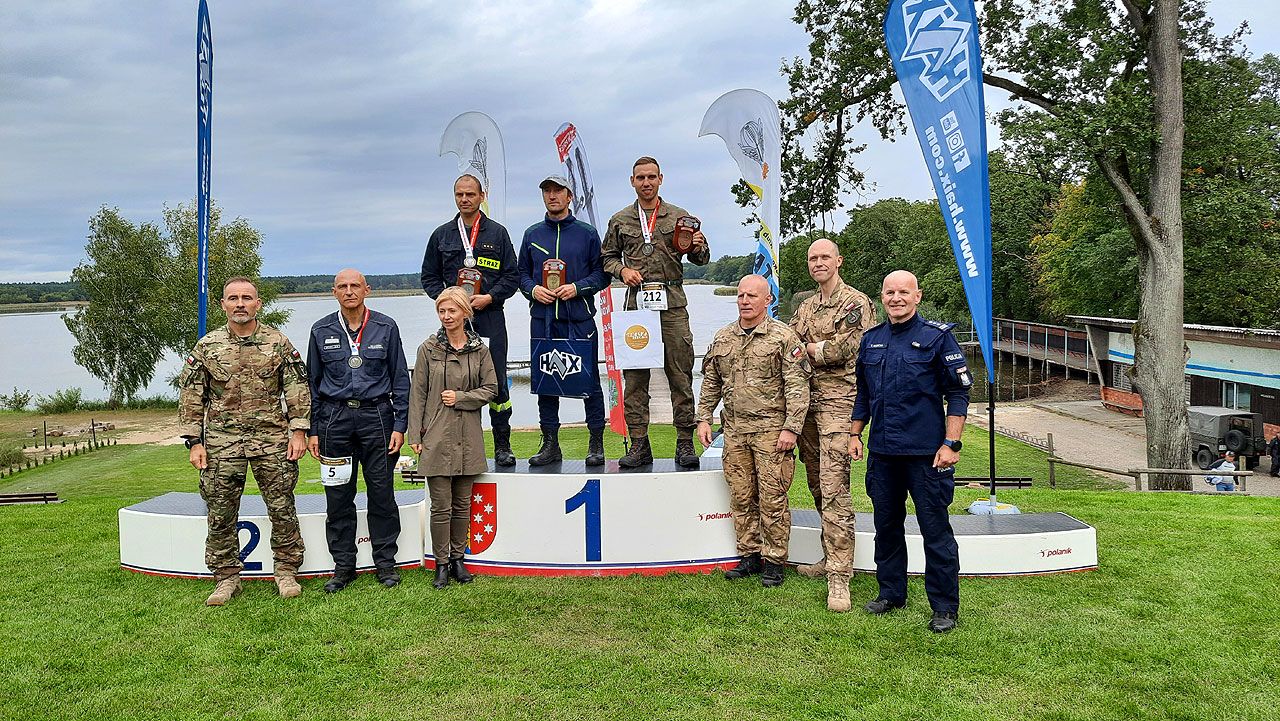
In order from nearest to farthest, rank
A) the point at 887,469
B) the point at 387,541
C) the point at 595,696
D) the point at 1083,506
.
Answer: the point at 595,696, the point at 887,469, the point at 387,541, the point at 1083,506

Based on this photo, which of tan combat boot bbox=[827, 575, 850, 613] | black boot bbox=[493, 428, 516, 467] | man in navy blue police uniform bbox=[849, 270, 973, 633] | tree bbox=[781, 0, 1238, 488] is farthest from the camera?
tree bbox=[781, 0, 1238, 488]

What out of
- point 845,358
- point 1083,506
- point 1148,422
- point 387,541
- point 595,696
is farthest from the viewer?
point 1148,422

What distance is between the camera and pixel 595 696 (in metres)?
3.51

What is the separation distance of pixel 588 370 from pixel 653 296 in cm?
68

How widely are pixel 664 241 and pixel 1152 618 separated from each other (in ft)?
11.8

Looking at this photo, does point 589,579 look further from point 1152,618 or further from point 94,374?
point 94,374

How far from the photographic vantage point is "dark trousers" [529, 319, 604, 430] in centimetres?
536

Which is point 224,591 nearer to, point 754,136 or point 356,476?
point 356,476

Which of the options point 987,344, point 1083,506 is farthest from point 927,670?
point 1083,506

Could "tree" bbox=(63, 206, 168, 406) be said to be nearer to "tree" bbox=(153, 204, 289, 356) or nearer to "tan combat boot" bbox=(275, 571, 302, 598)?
"tree" bbox=(153, 204, 289, 356)

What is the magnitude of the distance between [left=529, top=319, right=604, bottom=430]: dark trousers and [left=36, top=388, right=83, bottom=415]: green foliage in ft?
122

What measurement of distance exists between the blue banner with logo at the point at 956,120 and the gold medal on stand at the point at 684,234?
186cm

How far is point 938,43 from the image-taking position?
589cm

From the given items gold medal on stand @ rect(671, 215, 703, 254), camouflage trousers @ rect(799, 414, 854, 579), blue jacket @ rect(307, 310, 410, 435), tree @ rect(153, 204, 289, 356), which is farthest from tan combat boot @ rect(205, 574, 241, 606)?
tree @ rect(153, 204, 289, 356)
